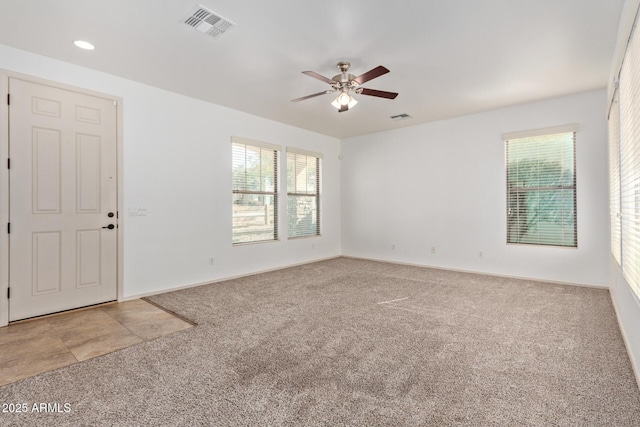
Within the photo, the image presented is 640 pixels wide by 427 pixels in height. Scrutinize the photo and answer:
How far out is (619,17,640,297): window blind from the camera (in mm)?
2104

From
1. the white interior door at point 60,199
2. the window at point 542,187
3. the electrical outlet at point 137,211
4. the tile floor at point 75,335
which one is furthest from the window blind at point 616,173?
the white interior door at point 60,199

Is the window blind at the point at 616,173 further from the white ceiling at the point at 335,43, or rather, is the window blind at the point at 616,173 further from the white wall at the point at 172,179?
the white wall at the point at 172,179

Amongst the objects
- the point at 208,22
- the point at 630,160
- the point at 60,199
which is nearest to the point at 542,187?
the point at 630,160

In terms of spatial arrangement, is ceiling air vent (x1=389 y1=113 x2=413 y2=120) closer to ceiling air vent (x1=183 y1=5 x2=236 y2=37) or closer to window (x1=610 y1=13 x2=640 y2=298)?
window (x1=610 y1=13 x2=640 y2=298)

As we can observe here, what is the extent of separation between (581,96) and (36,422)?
267 inches

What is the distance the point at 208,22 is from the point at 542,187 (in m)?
5.18

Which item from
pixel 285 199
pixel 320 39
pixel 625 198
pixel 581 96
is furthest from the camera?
pixel 285 199

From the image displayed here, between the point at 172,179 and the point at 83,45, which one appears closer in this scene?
the point at 83,45

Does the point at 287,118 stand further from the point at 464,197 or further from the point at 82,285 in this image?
the point at 82,285

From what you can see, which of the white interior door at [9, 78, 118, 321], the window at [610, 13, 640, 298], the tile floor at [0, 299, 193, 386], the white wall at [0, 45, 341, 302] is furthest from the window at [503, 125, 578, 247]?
the white interior door at [9, 78, 118, 321]

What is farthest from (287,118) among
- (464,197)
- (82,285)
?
(82,285)

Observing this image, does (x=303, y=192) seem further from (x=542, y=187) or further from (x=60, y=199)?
(x=542, y=187)

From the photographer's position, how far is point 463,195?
5664 mm

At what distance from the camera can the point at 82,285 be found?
3.66 m
